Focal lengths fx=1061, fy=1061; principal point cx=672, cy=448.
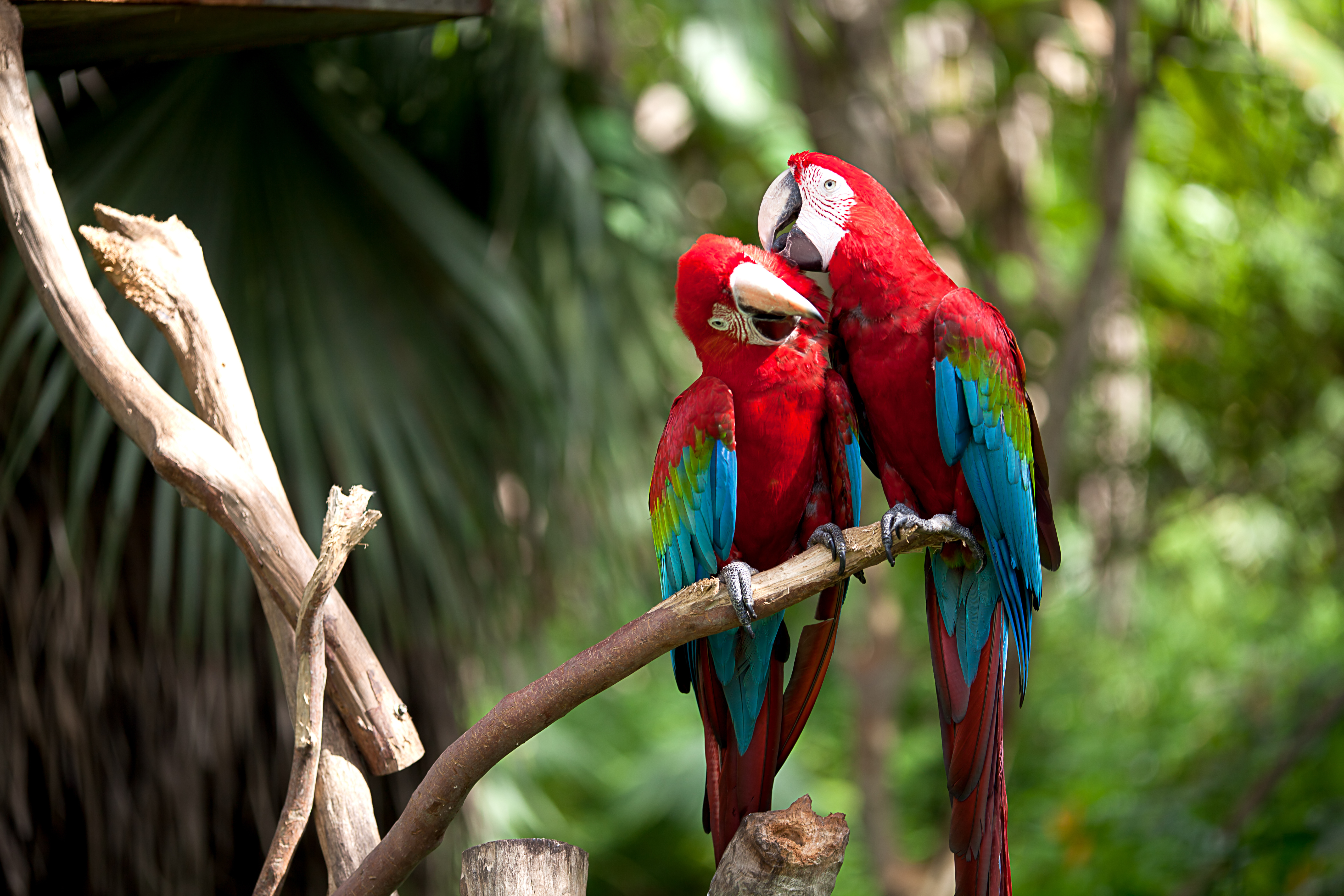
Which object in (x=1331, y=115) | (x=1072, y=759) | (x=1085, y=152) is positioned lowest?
(x=1072, y=759)

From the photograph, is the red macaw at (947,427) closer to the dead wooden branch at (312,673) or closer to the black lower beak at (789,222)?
the black lower beak at (789,222)

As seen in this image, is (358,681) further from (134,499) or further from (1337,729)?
(1337,729)

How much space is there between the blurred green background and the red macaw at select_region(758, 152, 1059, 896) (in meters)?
1.33

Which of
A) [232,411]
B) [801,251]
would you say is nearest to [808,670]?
[801,251]

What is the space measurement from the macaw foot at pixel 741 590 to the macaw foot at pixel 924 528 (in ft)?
0.53

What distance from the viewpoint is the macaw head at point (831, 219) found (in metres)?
1.29

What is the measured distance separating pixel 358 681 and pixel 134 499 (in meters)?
1.22

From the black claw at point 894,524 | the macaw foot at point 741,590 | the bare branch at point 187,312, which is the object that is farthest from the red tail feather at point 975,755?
the bare branch at point 187,312

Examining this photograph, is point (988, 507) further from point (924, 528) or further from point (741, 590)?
point (741, 590)

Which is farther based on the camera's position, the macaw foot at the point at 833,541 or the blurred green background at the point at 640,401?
the blurred green background at the point at 640,401

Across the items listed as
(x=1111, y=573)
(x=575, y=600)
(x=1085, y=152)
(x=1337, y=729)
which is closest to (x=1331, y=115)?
(x=1085, y=152)

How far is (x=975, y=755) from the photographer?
1.24m

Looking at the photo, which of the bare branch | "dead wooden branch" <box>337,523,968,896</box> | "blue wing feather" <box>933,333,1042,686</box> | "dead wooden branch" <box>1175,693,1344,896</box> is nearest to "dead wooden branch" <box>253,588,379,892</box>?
"dead wooden branch" <box>337,523,968,896</box>

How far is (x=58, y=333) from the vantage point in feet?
4.79
